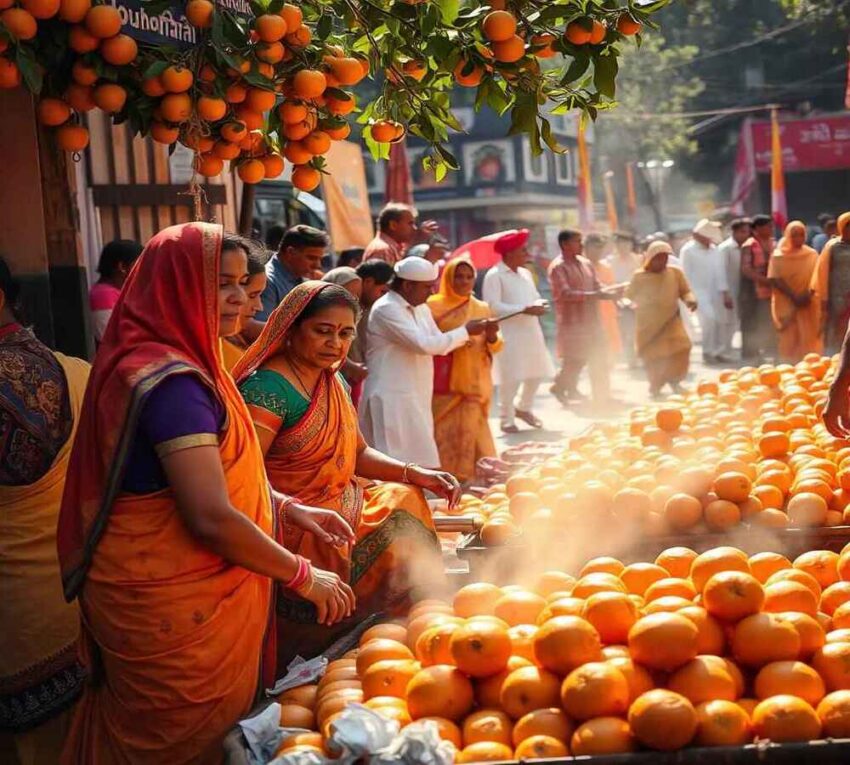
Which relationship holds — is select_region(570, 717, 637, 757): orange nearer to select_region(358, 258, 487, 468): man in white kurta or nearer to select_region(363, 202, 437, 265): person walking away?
select_region(358, 258, 487, 468): man in white kurta

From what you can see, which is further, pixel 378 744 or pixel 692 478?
pixel 692 478

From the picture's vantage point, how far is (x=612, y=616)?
2.88 m

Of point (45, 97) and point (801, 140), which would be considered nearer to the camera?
point (45, 97)

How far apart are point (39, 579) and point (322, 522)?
1.01 m

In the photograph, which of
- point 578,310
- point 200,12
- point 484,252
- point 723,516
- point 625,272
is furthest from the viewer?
point 625,272

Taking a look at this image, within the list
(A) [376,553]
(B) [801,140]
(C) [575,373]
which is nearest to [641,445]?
(A) [376,553]

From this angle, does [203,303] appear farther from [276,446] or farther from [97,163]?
[97,163]

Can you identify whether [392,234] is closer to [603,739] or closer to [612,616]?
[612,616]

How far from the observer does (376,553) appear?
3.99 metres

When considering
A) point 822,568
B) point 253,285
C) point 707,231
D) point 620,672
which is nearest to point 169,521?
point 620,672

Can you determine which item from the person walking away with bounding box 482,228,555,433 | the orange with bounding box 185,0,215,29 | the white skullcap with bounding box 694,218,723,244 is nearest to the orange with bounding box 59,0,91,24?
the orange with bounding box 185,0,215,29

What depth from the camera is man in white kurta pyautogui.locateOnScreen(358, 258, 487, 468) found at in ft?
24.9

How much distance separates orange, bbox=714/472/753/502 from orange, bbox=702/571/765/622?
1.48 meters

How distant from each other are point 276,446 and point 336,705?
1.19 m
